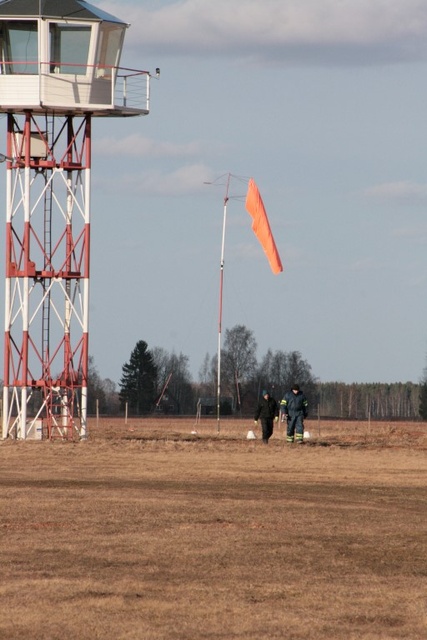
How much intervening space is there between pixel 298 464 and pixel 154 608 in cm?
1954

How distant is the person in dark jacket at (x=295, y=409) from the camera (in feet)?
123

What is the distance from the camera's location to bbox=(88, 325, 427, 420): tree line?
383ft

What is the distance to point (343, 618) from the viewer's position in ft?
35.3

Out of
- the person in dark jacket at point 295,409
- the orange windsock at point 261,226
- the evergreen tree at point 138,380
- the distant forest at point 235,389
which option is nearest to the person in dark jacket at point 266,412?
the person in dark jacket at point 295,409

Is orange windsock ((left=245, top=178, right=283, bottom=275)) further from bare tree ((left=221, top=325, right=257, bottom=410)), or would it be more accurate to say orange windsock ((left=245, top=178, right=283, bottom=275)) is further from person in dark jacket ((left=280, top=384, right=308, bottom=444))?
bare tree ((left=221, top=325, right=257, bottom=410))

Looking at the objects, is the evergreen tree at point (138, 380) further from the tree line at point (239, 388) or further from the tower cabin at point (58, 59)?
the tower cabin at point (58, 59)

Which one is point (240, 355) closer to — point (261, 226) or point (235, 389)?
A: point (235, 389)

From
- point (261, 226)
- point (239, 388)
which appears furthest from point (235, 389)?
point (261, 226)

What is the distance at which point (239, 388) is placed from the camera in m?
101

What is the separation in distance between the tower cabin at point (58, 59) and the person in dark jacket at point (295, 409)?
9.78m

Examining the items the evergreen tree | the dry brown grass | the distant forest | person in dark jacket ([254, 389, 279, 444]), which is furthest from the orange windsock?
the evergreen tree

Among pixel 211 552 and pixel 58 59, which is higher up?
pixel 58 59

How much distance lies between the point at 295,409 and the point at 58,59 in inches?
491

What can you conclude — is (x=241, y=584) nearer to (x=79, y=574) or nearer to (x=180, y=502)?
(x=79, y=574)
